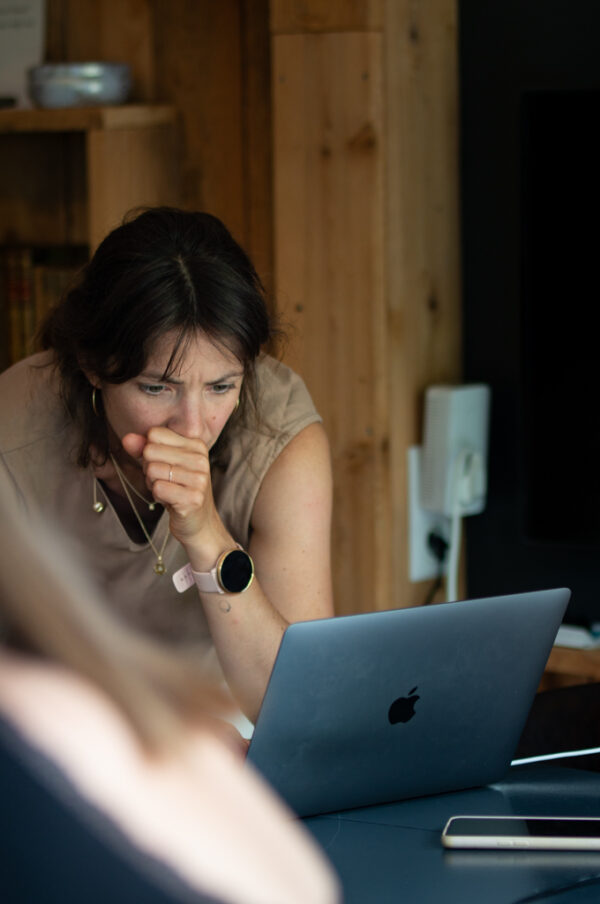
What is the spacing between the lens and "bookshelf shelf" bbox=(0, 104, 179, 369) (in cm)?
224

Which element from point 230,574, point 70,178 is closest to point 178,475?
point 230,574

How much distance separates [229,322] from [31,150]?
138cm

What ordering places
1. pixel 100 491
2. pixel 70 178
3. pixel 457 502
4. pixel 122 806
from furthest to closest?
pixel 70 178 → pixel 457 502 → pixel 100 491 → pixel 122 806

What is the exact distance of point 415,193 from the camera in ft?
6.89

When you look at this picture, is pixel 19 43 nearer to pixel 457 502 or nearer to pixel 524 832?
pixel 457 502

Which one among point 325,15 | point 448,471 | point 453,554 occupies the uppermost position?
point 325,15

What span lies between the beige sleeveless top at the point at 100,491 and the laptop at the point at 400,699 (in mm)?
580

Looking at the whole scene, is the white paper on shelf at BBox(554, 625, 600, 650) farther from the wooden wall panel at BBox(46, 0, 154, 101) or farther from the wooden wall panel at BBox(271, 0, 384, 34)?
the wooden wall panel at BBox(46, 0, 154, 101)

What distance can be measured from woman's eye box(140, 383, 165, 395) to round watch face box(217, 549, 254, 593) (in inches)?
8.2

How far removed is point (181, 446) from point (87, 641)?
30cm

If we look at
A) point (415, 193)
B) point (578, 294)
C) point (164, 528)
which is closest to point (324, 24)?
point (415, 193)

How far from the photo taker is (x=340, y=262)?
2072mm

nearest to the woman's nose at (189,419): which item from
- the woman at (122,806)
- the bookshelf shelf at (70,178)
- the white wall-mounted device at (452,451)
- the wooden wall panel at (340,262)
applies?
the woman at (122,806)

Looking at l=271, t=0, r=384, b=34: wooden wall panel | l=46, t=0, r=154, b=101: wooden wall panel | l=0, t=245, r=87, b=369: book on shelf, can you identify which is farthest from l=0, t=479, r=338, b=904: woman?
l=46, t=0, r=154, b=101: wooden wall panel
